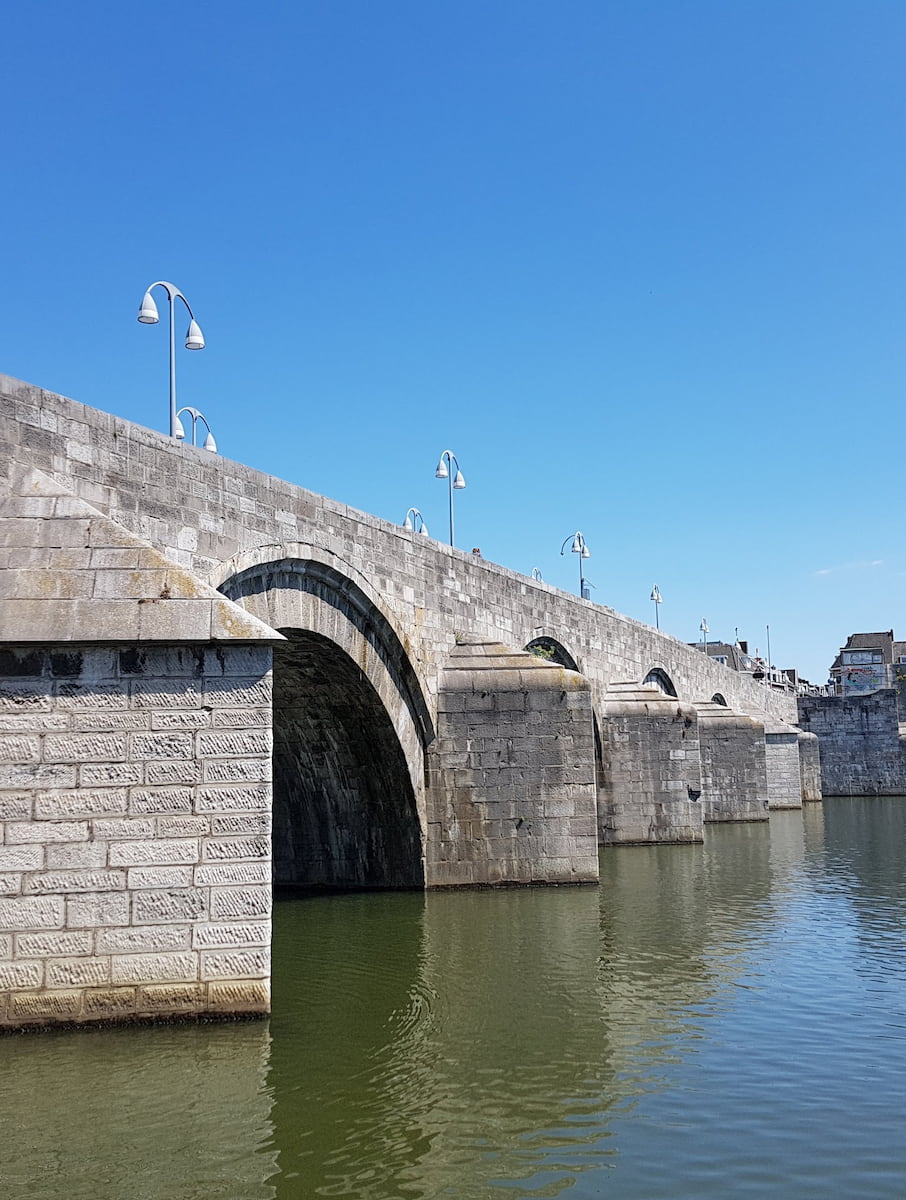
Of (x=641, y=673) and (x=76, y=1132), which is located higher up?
(x=641, y=673)

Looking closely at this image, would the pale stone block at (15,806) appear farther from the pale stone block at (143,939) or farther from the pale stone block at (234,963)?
the pale stone block at (234,963)

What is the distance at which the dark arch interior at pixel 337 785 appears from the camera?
46.2ft

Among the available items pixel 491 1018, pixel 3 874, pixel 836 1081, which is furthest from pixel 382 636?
pixel 836 1081

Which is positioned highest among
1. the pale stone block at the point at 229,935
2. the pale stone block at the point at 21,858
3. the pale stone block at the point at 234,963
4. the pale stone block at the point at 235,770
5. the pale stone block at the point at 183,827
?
the pale stone block at the point at 235,770

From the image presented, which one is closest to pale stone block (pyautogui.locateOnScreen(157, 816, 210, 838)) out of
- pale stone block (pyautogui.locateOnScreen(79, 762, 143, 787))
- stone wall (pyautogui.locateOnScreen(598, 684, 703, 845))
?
pale stone block (pyautogui.locateOnScreen(79, 762, 143, 787))

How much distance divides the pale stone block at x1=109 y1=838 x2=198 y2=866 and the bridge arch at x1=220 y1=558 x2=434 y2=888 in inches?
191

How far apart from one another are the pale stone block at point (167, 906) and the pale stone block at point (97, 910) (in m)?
0.07

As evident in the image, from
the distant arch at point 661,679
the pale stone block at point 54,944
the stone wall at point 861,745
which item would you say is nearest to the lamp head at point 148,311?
the pale stone block at point 54,944

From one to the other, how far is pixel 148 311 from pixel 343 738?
559 cm

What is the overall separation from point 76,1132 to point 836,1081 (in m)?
3.86

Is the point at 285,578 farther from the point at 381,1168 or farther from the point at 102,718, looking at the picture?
the point at 381,1168

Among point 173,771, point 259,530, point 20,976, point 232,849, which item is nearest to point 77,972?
point 20,976

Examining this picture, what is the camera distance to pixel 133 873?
6.95 metres

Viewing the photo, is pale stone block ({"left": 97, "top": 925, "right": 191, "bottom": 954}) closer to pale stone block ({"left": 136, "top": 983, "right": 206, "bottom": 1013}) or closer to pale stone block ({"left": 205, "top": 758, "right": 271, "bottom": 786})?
pale stone block ({"left": 136, "top": 983, "right": 206, "bottom": 1013})
